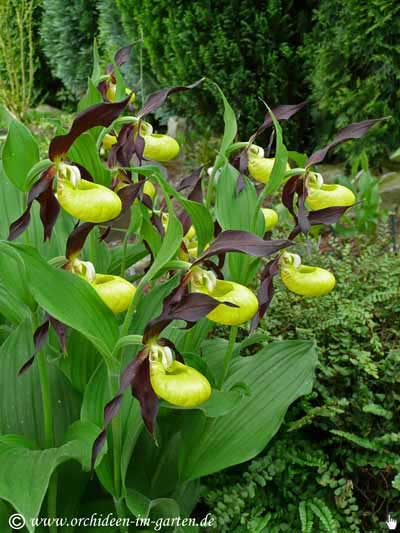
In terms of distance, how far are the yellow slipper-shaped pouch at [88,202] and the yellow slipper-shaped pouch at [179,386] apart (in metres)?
0.26

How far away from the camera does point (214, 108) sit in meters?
4.65

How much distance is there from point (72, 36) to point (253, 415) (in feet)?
19.7

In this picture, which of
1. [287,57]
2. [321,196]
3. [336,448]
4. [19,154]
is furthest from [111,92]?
[287,57]

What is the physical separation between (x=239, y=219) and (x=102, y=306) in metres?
0.36

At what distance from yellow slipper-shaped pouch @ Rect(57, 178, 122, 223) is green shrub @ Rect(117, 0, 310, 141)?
3.18 metres

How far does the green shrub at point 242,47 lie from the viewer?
159 inches

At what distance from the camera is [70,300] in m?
1.04

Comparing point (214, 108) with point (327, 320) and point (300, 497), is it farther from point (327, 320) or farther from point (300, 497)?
point (300, 497)

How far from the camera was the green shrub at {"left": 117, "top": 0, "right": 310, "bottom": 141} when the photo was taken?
13.3 ft

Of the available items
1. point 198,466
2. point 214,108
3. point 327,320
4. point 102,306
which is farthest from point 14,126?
point 214,108

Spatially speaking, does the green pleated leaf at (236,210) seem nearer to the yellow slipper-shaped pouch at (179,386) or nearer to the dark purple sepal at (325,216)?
the dark purple sepal at (325,216)

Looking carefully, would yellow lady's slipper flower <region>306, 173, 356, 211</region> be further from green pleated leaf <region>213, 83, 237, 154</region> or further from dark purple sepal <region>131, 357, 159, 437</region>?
dark purple sepal <region>131, 357, 159, 437</region>

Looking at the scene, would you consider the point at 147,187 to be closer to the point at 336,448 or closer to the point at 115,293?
the point at 115,293

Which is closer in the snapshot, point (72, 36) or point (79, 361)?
point (79, 361)
